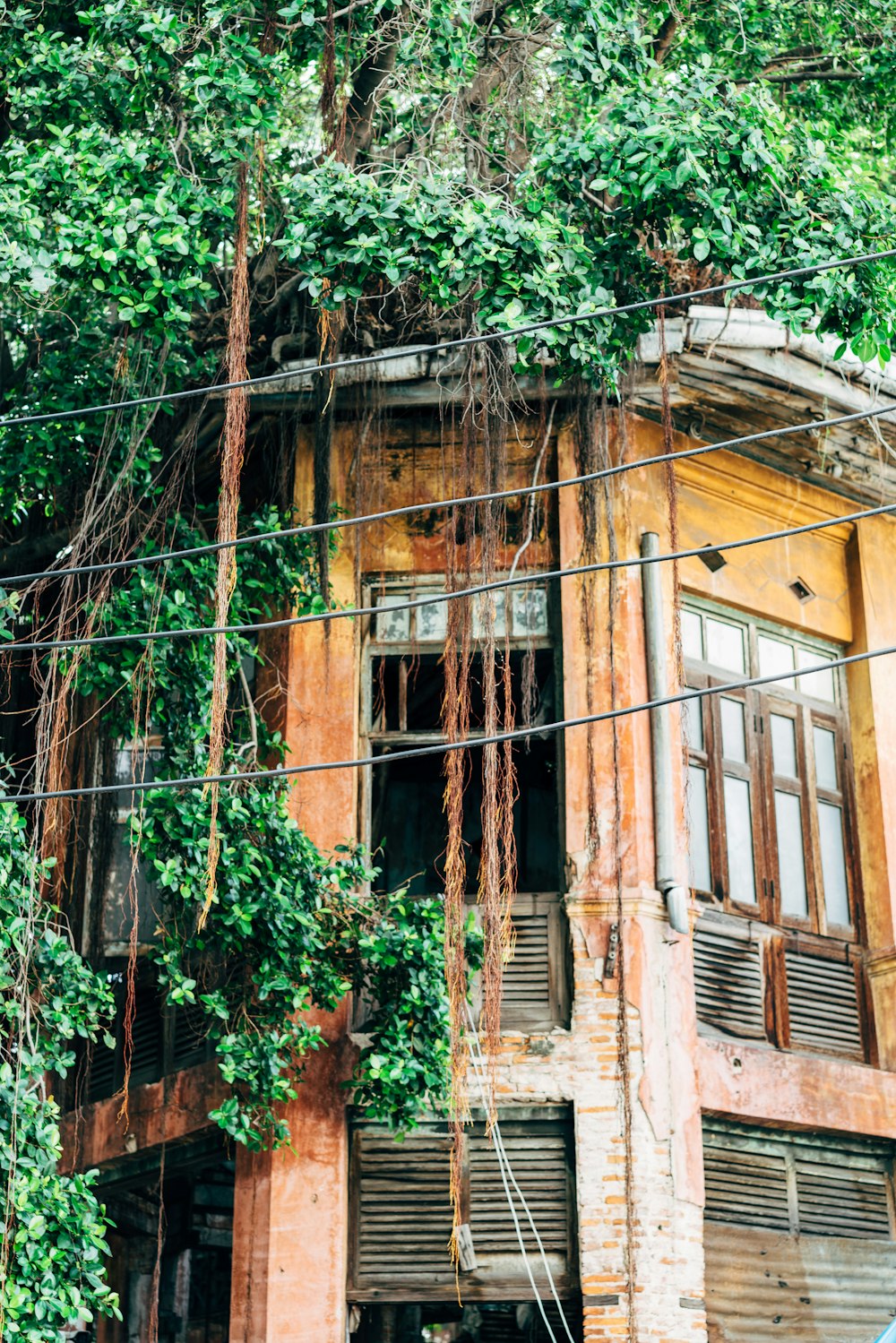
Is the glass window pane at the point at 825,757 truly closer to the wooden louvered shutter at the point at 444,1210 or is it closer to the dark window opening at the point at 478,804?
the dark window opening at the point at 478,804

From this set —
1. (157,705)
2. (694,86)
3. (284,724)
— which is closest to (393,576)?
(284,724)

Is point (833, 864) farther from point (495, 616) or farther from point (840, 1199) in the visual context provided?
point (495, 616)

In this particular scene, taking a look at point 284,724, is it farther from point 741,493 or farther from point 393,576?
point 741,493

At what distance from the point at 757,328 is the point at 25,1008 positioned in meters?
5.08

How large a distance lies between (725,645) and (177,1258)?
220 inches

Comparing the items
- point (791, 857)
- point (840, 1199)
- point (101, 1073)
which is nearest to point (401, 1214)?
point (840, 1199)

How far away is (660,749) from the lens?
29.2ft

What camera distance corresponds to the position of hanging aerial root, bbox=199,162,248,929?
7254 millimetres

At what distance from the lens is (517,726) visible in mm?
9469

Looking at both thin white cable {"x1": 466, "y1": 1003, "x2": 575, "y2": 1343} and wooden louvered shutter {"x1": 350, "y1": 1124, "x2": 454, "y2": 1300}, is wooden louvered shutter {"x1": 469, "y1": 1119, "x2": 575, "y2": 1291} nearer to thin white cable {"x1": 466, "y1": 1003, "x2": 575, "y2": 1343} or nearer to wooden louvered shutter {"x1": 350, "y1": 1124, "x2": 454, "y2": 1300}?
thin white cable {"x1": 466, "y1": 1003, "x2": 575, "y2": 1343}

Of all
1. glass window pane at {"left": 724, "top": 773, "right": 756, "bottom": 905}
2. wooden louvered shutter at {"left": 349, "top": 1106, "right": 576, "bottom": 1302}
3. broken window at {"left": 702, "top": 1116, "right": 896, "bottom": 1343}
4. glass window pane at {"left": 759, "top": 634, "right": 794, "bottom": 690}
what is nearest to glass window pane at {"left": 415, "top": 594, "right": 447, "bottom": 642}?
glass window pane at {"left": 724, "top": 773, "right": 756, "bottom": 905}

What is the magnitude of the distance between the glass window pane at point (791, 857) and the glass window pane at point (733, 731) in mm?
349

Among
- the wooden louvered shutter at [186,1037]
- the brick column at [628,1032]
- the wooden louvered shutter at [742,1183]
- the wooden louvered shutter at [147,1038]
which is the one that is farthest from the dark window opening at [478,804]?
the wooden louvered shutter at [147,1038]

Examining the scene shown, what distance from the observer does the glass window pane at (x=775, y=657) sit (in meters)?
10.1
